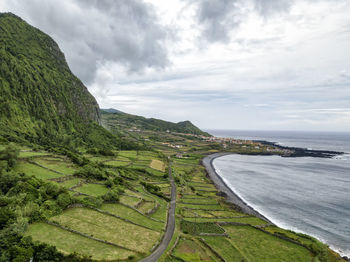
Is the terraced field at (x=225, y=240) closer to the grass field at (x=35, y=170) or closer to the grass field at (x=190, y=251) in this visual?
the grass field at (x=190, y=251)

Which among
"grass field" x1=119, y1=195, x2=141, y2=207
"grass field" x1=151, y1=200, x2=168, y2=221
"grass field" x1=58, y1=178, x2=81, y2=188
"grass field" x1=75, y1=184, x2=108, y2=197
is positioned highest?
"grass field" x1=58, y1=178, x2=81, y2=188

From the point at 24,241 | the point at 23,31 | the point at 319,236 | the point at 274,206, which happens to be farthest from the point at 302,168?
the point at 23,31

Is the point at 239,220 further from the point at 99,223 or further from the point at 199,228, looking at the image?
the point at 99,223

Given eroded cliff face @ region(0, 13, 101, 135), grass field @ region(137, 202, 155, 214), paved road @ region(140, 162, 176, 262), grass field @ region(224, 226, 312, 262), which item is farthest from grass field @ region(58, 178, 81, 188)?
eroded cliff face @ region(0, 13, 101, 135)

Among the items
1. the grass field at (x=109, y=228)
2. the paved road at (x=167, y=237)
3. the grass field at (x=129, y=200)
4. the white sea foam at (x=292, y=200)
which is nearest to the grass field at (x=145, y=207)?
the grass field at (x=129, y=200)

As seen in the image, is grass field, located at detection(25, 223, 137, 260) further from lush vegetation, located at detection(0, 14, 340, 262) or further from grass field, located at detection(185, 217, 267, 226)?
grass field, located at detection(185, 217, 267, 226)

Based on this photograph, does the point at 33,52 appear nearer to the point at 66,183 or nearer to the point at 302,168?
the point at 66,183

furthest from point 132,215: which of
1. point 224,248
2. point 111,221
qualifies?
point 224,248
